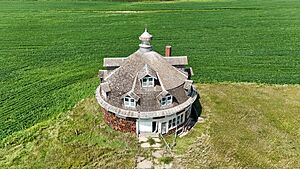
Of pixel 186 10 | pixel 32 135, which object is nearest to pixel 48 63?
pixel 32 135

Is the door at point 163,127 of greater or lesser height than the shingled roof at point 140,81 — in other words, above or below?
below

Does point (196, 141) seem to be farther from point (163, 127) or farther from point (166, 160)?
point (166, 160)

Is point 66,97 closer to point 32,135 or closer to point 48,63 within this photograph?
point 32,135

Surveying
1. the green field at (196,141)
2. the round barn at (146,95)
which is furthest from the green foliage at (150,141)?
the green field at (196,141)

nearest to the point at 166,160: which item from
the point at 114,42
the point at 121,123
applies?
the point at 121,123

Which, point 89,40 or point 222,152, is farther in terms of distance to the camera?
point 89,40

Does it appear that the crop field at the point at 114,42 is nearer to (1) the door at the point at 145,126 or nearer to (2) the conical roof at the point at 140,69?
(2) the conical roof at the point at 140,69
